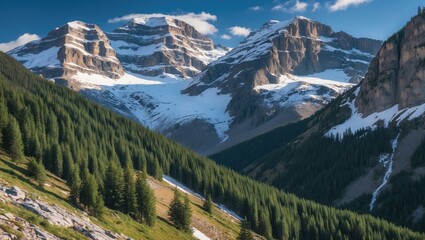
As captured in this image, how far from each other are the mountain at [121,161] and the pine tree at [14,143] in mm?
160

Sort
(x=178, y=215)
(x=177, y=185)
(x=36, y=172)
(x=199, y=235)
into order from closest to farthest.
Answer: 1. (x=36, y=172)
2. (x=178, y=215)
3. (x=199, y=235)
4. (x=177, y=185)

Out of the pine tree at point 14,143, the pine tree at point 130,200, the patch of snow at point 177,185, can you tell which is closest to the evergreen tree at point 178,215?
the pine tree at point 130,200

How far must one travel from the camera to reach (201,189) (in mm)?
137250

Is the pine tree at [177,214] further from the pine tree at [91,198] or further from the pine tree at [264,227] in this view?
the pine tree at [264,227]

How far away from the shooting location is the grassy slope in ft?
155

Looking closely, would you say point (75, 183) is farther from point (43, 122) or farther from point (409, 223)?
point (409, 223)

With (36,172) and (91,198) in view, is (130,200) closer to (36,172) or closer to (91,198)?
(91,198)

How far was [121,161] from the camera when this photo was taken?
133250mm

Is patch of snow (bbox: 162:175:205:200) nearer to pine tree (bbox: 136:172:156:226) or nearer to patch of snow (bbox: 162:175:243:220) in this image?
patch of snow (bbox: 162:175:243:220)

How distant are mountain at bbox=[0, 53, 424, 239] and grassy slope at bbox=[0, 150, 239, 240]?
552 mm

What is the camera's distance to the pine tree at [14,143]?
3236 inches

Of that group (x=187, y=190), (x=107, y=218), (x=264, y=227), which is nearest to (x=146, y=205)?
(x=107, y=218)

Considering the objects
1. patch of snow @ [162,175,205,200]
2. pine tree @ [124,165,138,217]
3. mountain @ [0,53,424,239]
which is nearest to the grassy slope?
mountain @ [0,53,424,239]

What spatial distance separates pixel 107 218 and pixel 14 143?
29.3 m
